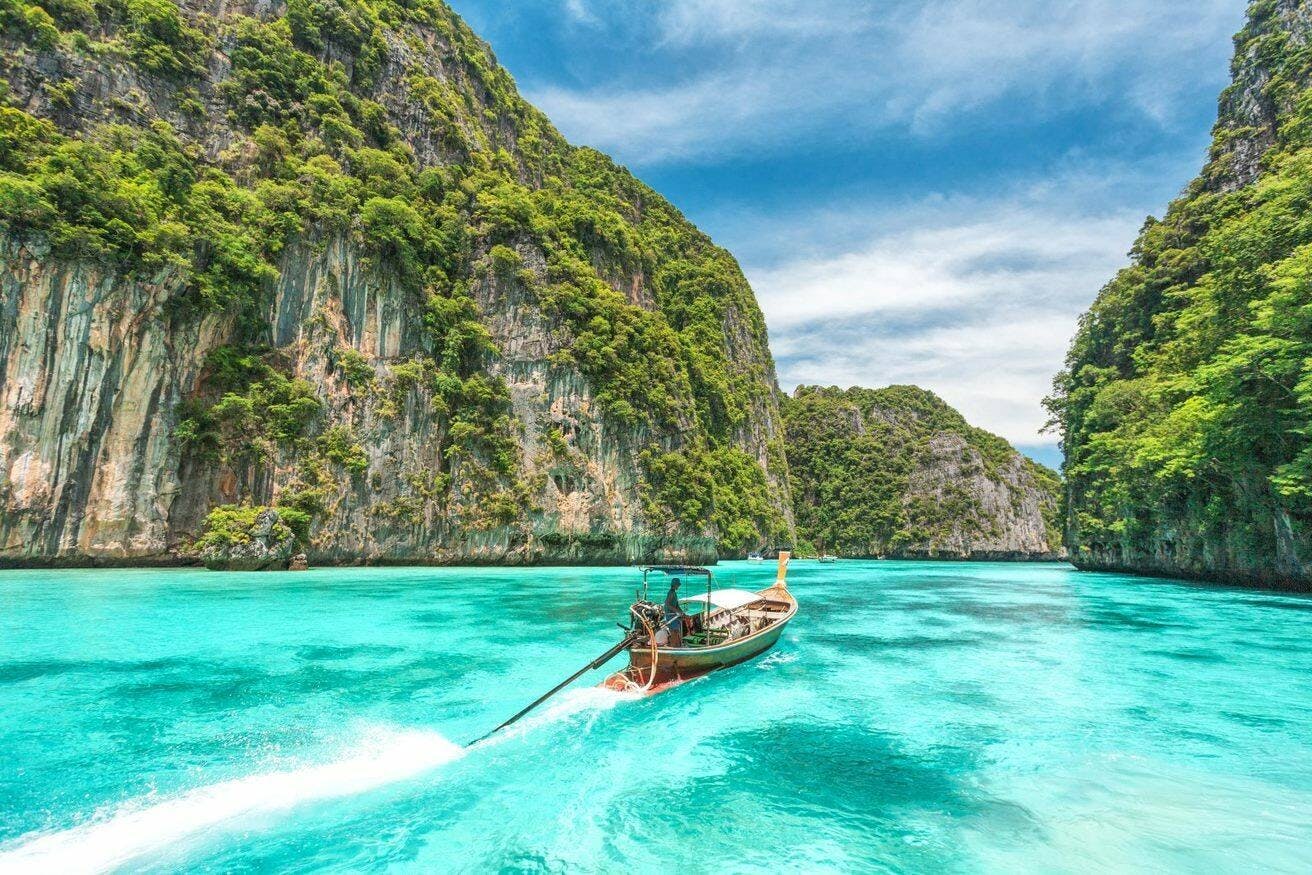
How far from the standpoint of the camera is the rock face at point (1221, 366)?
21297 millimetres

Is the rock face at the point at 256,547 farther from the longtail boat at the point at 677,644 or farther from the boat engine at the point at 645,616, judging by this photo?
the boat engine at the point at 645,616

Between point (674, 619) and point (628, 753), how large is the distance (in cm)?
359

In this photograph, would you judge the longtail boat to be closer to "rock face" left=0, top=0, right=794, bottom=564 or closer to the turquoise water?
the turquoise water

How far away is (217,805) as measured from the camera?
20.7ft

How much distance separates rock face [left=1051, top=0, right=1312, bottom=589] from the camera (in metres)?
21.3

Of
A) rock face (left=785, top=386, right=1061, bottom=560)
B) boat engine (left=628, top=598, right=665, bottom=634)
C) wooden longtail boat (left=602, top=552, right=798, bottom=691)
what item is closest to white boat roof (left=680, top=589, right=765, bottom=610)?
wooden longtail boat (left=602, top=552, right=798, bottom=691)

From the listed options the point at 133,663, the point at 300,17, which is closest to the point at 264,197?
the point at 300,17

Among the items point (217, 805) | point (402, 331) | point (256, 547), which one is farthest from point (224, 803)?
point (402, 331)

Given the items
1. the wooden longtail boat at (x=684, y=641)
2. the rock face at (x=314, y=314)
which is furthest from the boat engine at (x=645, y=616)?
the rock face at (x=314, y=314)

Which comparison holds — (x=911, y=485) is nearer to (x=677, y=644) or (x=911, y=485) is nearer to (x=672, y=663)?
(x=677, y=644)

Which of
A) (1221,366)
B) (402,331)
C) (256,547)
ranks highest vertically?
(402,331)

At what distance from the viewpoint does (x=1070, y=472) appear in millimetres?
46750

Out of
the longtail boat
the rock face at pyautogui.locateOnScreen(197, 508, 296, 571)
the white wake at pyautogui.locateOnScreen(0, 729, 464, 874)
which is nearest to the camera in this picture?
the white wake at pyautogui.locateOnScreen(0, 729, 464, 874)

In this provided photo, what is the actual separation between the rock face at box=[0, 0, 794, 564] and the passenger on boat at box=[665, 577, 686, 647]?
1182 inches
